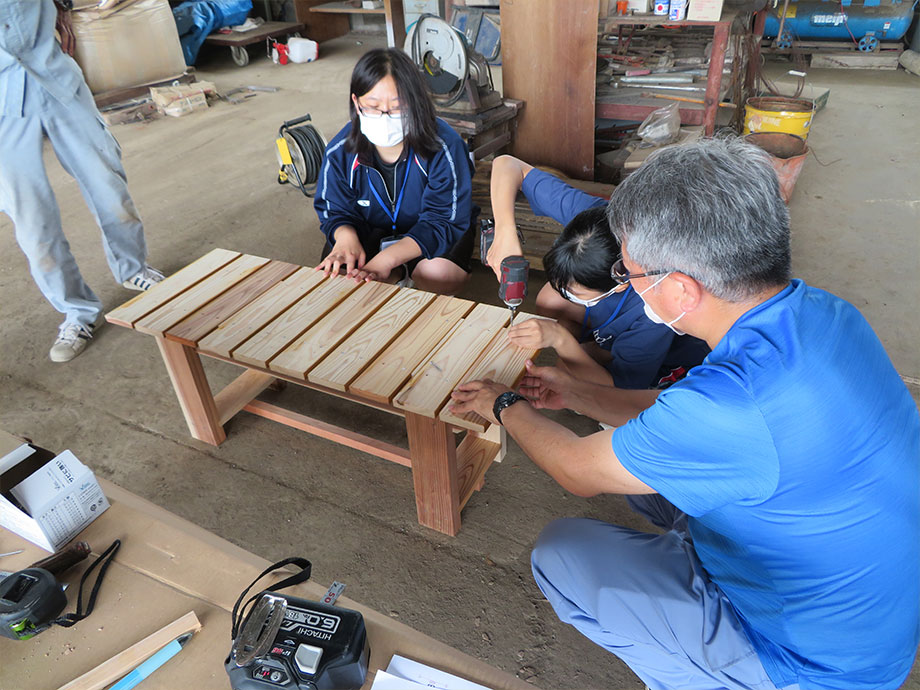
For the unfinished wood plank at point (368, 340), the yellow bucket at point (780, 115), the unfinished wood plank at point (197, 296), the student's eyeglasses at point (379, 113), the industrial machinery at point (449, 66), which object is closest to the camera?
the unfinished wood plank at point (368, 340)

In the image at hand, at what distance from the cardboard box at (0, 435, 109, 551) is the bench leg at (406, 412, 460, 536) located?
766 mm

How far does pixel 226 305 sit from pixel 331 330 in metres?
0.42

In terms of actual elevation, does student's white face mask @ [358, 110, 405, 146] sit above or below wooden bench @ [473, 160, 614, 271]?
above

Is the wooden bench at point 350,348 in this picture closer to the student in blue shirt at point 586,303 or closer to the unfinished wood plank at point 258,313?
the unfinished wood plank at point 258,313

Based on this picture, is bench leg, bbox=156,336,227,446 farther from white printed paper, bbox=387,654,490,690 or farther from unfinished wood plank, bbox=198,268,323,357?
white printed paper, bbox=387,654,490,690

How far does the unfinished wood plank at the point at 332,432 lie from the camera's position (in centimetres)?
215

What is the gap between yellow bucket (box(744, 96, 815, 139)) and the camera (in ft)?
13.1

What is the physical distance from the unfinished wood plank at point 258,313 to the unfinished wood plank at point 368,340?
0.97ft

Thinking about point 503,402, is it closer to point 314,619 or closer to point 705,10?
point 314,619

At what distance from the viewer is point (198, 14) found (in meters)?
7.47

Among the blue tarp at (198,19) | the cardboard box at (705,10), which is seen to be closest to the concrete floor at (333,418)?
the cardboard box at (705,10)

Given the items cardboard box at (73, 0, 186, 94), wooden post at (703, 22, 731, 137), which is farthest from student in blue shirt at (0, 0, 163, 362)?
cardboard box at (73, 0, 186, 94)

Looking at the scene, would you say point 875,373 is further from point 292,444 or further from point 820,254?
A: point 820,254

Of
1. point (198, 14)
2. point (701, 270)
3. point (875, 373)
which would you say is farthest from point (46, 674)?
point (198, 14)
